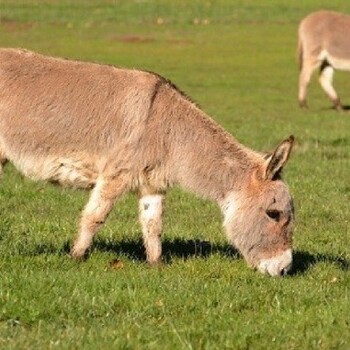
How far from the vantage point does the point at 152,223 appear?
8.21 meters

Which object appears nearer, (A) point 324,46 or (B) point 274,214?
(B) point 274,214

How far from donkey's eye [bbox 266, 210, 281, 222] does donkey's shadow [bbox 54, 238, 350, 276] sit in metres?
0.44

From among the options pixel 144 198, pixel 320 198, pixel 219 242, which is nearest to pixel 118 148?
pixel 144 198

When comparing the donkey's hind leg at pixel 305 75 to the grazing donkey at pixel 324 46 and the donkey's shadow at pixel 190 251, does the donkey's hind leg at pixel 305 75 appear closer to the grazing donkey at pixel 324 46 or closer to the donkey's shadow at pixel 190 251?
the grazing donkey at pixel 324 46

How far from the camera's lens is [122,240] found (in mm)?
8930

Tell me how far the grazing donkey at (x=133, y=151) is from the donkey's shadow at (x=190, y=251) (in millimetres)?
288

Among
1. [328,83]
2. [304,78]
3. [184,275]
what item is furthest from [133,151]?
[328,83]

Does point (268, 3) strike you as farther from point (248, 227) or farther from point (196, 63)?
point (248, 227)

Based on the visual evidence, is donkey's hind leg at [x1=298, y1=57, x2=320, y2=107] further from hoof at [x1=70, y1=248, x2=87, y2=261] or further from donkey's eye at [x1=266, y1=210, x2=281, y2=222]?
hoof at [x1=70, y1=248, x2=87, y2=261]

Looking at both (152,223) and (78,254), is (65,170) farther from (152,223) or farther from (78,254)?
(152,223)

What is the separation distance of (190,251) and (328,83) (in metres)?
17.7

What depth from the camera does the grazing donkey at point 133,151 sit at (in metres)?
7.77

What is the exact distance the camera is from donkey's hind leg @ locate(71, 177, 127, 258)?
25.5ft

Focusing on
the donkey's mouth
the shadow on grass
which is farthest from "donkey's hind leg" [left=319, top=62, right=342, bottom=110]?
the donkey's mouth
